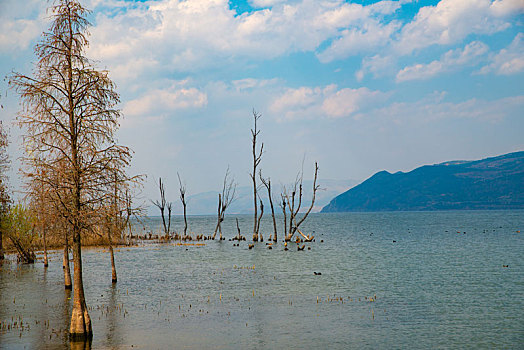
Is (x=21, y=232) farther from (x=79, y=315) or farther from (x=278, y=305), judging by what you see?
(x=79, y=315)

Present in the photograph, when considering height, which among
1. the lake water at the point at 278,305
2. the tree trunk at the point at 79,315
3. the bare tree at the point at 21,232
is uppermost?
the bare tree at the point at 21,232

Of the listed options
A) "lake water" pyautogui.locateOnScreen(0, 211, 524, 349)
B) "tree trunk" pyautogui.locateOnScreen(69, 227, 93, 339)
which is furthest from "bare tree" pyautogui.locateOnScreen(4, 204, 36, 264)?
"tree trunk" pyautogui.locateOnScreen(69, 227, 93, 339)

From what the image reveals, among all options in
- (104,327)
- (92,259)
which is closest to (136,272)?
(92,259)

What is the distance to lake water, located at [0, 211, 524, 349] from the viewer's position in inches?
708

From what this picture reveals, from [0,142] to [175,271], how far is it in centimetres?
1892

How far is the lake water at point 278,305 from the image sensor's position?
17984 millimetres

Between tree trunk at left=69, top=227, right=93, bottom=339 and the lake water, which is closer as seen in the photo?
tree trunk at left=69, top=227, right=93, bottom=339

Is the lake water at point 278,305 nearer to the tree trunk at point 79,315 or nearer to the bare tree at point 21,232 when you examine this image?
the tree trunk at point 79,315

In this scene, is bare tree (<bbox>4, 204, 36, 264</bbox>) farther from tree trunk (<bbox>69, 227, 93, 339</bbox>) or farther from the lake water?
tree trunk (<bbox>69, 227, 93, 339</bbox>)

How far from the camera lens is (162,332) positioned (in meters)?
19.1

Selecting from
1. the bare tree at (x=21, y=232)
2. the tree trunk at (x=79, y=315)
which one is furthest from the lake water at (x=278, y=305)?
the bare tree at (x=21, y=232)

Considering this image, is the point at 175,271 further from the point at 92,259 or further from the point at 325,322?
the point at 325,322

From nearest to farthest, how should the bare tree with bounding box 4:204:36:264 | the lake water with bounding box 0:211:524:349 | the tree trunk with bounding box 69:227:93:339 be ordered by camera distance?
the tree trunk with bounding box 69:227:93:339 < the lake water with bounding box 0:211:524:349 < the bare tree with bounding box 4:204:36:264

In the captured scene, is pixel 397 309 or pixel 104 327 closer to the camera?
pixel 104 327
